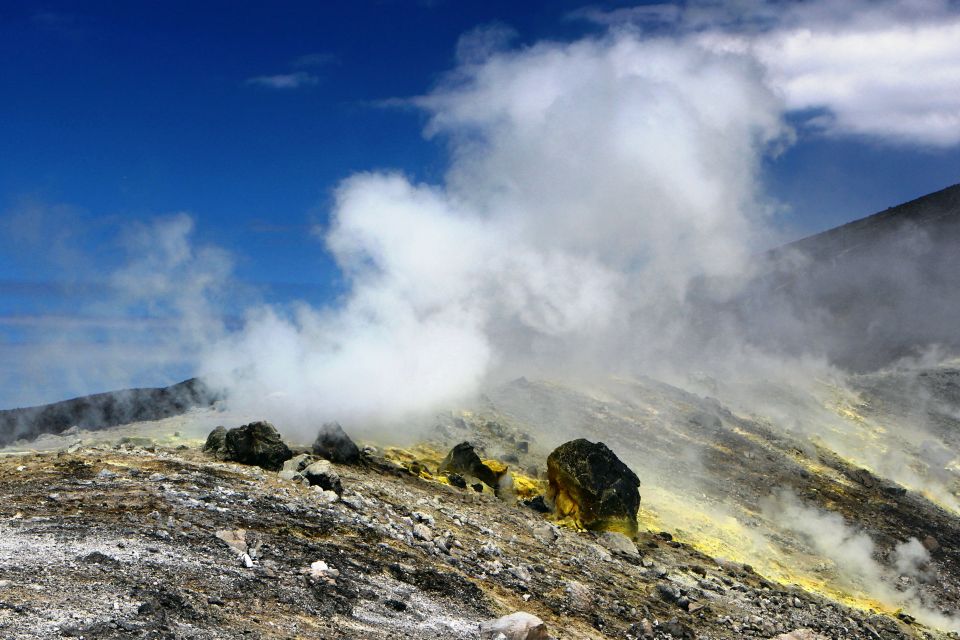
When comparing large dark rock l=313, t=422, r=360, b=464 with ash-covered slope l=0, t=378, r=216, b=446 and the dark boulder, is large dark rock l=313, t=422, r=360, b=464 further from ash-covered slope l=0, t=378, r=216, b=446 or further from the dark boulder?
ash-covered slope l=0, t=378, r=216, b=446

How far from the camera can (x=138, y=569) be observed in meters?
10.4

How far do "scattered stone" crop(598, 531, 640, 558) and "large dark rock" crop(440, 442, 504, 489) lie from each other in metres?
3.36

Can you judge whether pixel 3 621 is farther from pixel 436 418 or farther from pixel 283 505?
pixel 436 418

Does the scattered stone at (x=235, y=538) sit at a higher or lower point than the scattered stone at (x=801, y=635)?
higher

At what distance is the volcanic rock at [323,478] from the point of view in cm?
1572

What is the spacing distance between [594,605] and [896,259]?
6756cm

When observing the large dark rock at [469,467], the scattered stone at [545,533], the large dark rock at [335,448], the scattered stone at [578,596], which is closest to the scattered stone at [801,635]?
the scattered stone at [578,596]

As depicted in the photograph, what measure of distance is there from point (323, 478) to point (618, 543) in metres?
7.08

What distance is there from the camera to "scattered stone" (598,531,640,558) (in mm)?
18234

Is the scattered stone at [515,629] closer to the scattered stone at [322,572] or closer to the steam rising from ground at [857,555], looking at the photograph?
the scattered stone at [322,572]

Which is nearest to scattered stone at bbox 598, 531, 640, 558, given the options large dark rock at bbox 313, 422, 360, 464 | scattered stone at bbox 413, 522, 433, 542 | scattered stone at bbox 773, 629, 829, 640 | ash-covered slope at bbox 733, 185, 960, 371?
scattered stone at bbox 773, 629, 829, 640

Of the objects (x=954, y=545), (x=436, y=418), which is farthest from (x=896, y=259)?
(x=436, y=418)

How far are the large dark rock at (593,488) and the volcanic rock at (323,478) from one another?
22.6 ft

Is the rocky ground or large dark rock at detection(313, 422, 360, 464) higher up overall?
large dark rock at detection(313, 422, 360, 464)
